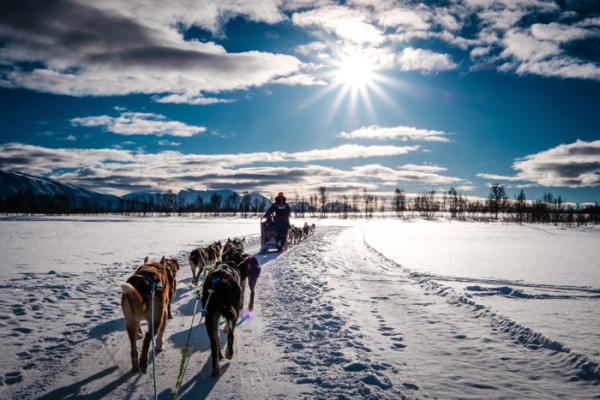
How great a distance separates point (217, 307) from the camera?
157 inches

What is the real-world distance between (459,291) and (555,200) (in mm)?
145975

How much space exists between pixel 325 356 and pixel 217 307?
152 centimetres

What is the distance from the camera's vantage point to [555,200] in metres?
123

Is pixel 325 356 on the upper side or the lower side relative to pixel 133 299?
lower

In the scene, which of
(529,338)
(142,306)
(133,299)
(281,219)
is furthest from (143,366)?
(281,219)

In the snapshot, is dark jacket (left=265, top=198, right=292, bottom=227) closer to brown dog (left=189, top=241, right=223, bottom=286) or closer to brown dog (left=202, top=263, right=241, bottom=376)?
brown dog (left=189, top=241, right=223, bottom=286)

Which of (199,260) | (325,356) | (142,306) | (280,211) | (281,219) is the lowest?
(325,356)

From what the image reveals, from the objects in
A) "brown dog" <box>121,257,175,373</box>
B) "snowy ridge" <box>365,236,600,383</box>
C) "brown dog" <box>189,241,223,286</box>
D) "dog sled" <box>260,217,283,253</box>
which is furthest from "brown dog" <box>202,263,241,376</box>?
"dog sled" <box>260,217,283,253</box>

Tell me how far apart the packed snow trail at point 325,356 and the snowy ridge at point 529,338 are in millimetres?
35

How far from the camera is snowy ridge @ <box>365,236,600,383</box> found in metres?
3.90

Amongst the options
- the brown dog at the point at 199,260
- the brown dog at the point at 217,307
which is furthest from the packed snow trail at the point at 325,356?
the brown dog at the point at 199,260

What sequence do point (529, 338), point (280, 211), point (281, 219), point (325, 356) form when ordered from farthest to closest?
point (280, 211) → point (281, 219) → point (529, 338) → point (325, 356)

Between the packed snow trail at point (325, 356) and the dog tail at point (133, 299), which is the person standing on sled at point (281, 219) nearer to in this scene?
the packed snow trail at point (325, 356)

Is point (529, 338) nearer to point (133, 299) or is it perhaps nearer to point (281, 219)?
point (133, 299)
